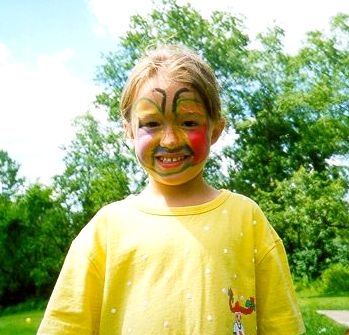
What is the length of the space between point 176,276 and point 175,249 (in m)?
0.09

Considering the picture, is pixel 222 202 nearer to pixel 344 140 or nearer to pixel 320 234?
pixel 320 234

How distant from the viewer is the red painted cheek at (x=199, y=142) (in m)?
2.21

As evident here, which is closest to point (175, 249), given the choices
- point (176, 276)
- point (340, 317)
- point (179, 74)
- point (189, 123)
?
point (176, 276)

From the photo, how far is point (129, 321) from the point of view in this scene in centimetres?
202

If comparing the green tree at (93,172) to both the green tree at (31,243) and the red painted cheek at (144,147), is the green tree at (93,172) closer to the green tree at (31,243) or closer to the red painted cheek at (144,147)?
the green tree at (31,243)

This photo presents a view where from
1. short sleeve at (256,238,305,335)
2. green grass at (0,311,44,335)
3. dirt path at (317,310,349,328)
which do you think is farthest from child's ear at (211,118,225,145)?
green grass at (0,311,44,335)

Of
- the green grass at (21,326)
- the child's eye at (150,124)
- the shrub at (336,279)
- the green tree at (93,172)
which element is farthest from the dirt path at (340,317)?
the green tree at (93,172)

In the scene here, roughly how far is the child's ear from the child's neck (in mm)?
187

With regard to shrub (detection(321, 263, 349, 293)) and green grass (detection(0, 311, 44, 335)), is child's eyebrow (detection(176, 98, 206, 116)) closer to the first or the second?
green grass (detection(0, 311, 44, 335))

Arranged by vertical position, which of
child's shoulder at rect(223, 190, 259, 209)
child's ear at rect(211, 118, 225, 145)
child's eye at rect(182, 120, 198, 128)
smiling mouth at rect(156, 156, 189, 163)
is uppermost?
child's ear at rect(211, 118, 225, 145)

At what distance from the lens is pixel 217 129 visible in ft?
→ 7.77

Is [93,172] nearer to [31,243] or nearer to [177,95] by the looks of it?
[31,243]

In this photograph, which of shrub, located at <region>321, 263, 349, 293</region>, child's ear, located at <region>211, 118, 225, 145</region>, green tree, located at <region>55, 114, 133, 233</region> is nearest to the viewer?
child's ear, located at <region>211, 118, 225, 145</region>

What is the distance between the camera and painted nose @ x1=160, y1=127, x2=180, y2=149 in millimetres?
2186
